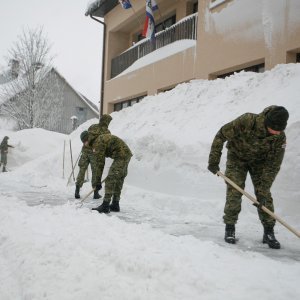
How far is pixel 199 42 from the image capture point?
10594 mm

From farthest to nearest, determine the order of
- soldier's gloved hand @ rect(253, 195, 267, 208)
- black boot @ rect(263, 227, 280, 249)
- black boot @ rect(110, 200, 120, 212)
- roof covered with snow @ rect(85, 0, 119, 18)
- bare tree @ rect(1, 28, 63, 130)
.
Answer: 1. bare tree @ rect(1, 28, 63, 130)
2. roof covered with snow @ rect(85, 0, 119, 18)
3. black boot @ rect(110, 200, 120, 212)
4. soldier's gloved hand @ rect(253, 195, 267, 208)
5. black boot @ rect(263, 227, 280, 249)

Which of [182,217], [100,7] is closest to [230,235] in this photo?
[182,217]

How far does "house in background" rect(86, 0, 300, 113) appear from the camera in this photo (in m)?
8.26

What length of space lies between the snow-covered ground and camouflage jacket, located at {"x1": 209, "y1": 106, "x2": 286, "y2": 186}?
893 mm

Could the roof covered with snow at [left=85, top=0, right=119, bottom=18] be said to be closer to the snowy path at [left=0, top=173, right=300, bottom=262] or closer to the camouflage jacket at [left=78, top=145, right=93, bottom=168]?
the camouflage jacket at [left=78, top=145, right=93, bottom=168]

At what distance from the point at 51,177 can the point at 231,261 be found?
888 cm

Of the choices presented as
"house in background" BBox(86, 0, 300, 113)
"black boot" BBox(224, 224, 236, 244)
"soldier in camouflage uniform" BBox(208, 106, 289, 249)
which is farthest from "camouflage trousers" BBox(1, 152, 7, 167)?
"black boot" BBox(224, 224, 236, 244)

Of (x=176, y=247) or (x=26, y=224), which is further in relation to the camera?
(x=26, y=224)

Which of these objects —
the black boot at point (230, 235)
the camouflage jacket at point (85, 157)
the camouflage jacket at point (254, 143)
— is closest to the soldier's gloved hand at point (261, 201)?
the camouflage jacket at point (254, 143)

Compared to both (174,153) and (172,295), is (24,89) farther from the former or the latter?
(172,295)

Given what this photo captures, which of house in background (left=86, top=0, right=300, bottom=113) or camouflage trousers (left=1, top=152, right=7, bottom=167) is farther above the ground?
house in background (left=86, top=0, right=300, bottom=113)

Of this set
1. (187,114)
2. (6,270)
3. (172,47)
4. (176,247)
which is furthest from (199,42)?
(6,270)

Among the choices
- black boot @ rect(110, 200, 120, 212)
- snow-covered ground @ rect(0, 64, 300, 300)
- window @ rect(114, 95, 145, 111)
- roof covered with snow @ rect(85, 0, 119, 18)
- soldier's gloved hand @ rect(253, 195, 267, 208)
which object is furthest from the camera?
roof covered with snow @ rect(85, 0, 119, 18)

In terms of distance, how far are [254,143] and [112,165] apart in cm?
260
